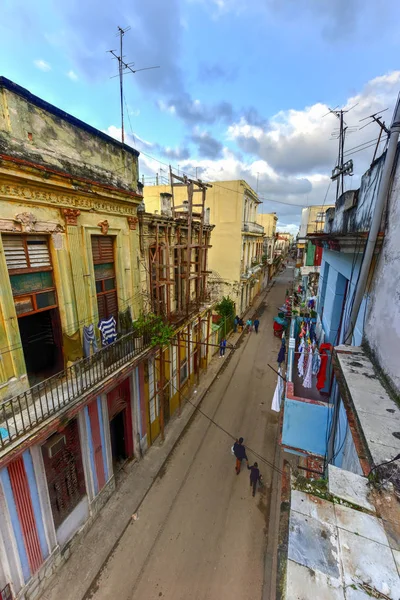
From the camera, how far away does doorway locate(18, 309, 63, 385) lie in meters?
6.34

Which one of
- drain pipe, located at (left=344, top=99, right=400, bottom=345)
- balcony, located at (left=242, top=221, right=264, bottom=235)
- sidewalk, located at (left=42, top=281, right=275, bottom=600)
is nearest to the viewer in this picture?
drain pipe, located at (left=344, top=99, right=400, bottom=345)

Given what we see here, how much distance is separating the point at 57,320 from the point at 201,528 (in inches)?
302

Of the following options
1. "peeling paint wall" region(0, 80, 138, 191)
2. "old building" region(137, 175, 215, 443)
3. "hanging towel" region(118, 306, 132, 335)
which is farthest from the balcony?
"hanging towel" region(118, 306, 132, 335)

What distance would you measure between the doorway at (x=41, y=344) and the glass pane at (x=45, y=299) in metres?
0.25

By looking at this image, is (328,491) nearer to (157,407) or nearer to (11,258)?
(11,258)

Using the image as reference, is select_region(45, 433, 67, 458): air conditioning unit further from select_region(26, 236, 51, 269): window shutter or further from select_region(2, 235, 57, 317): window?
select_region(26, 236, 51, 269): window shutter

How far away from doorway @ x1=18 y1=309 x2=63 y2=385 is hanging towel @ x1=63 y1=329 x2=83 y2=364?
166mm

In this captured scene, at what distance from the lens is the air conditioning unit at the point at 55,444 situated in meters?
6.55

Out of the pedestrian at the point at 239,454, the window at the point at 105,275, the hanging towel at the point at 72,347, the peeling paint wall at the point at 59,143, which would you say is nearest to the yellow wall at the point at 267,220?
the peeling paint wall at the point at 59,143

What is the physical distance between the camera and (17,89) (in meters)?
5.19

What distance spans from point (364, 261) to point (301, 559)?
4426 millimetres

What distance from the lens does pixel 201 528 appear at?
315 inches

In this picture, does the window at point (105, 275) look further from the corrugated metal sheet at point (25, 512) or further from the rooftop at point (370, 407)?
the rooftop at point (370, 407)

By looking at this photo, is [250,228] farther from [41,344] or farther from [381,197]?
[41,344]
